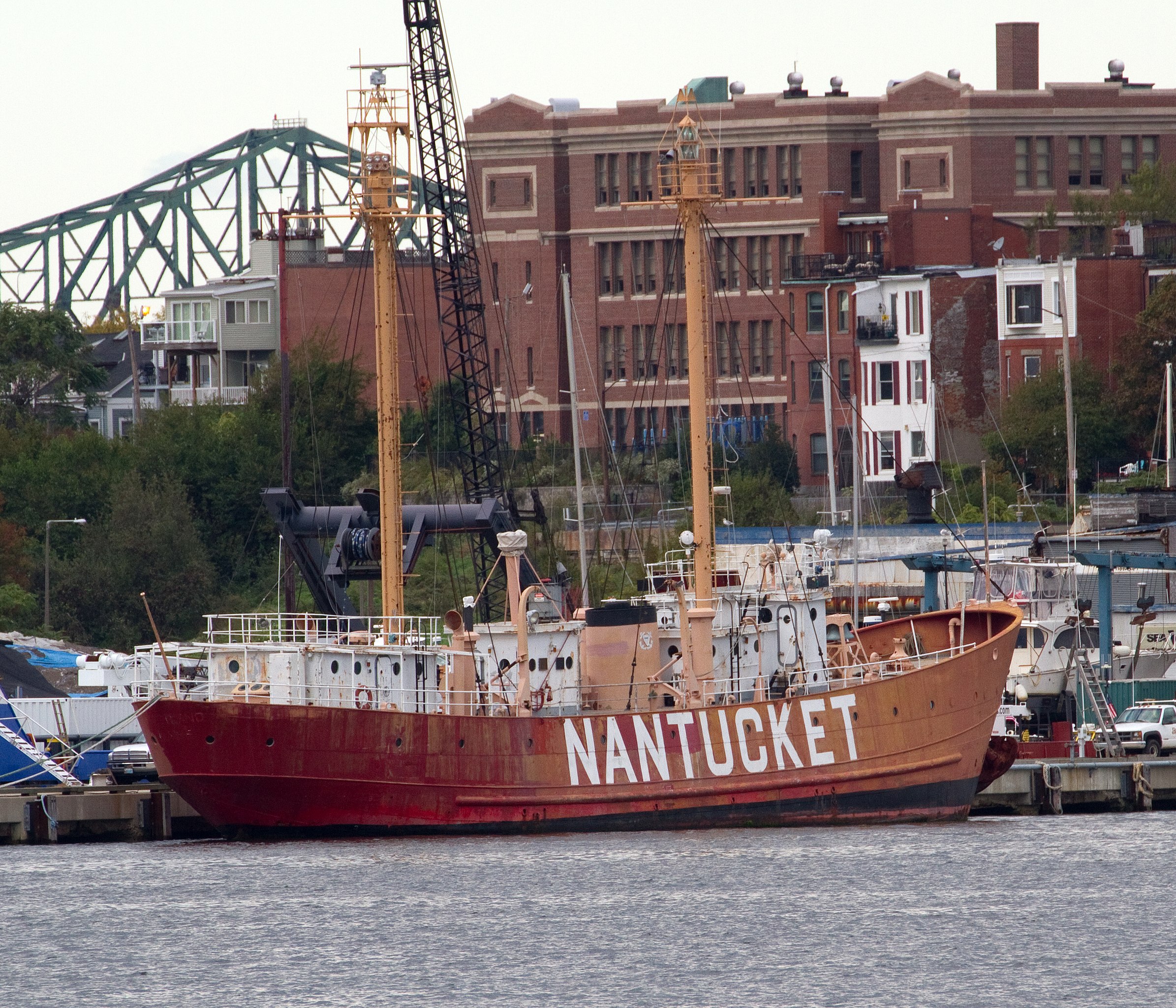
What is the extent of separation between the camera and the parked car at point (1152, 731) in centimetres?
5709

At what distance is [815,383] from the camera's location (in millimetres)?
104250

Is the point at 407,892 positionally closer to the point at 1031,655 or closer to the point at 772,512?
the point at 1031,655

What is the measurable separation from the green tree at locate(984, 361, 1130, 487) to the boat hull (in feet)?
145

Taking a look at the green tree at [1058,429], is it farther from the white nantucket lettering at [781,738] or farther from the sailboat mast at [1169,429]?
the white nantucket lettering at [781,738]

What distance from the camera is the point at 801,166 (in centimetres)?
10862

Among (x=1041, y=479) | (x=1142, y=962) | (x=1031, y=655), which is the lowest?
(x=1142, y=962)

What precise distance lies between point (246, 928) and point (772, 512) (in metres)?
51.8

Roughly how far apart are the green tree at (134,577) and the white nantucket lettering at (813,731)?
4203 centimetres

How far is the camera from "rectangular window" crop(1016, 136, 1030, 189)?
107m

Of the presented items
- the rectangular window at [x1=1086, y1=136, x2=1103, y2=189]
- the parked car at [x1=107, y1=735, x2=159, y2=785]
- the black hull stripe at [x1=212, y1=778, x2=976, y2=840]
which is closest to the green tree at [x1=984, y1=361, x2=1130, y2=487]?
the rectangular window at [x1=1086, y1=136, x2=1103, y2=189]

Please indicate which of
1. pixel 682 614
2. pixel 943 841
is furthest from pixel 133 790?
pixel 943 841

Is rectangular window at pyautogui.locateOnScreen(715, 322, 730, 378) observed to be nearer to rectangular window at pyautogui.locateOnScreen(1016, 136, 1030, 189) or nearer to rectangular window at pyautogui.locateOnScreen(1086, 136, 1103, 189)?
rectangular window at pyautogui.locateOnScreen(1016, 136, 1030, 189)

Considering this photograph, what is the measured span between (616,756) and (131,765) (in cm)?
1497

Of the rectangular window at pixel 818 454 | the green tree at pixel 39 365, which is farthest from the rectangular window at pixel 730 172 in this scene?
the green tree at pixel 39 365
